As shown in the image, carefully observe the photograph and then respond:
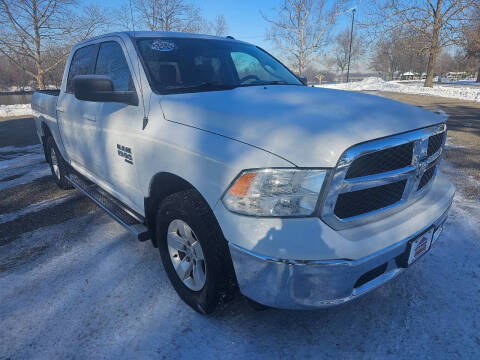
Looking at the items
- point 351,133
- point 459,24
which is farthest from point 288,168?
point 459,24

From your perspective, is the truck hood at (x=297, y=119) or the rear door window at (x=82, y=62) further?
the rear door window at (x=82, y=62)

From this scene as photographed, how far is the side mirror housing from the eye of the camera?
2.29m

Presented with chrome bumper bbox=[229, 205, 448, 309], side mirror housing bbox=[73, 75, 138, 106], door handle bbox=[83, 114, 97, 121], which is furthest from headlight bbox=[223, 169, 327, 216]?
door handle bbox=[83, 114, 97, 121]

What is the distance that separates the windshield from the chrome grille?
1.35m

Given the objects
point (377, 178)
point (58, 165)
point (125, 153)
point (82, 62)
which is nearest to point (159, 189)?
point (125, 153)

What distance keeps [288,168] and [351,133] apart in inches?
14.7

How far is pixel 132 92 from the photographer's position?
2.34 metres

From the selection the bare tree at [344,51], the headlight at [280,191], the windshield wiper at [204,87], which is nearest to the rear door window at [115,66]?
the windshield wiper at [204,87]

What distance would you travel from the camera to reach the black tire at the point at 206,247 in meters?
1.78

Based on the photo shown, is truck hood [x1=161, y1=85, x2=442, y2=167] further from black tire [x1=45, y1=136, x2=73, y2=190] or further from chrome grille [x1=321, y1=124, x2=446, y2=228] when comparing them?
black tire [x1=45, y1=136, x2=73, y2=190]

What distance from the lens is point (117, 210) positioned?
9.47 ft

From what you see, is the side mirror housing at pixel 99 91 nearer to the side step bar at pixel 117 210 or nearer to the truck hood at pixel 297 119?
the truck hood at pixel 297 119

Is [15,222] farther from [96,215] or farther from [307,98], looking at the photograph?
[307,98]

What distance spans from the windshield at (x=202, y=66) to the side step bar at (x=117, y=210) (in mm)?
1109
